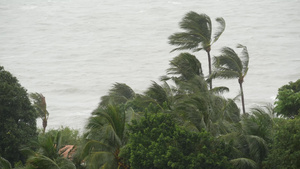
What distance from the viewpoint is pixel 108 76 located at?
6919 cm

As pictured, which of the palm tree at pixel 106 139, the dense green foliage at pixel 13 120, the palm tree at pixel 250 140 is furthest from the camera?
the dense green foliage at pixel 13 120

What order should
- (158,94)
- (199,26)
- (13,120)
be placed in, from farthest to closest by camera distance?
(199,26)
(13,120)
(158,94)

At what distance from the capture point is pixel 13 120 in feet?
63.5

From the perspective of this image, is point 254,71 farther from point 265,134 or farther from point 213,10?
point 265,134

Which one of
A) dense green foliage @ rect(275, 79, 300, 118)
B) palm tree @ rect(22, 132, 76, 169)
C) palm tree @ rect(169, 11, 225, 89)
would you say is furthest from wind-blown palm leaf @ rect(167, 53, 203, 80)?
palm tree @ rect(22, 132, 76, 169)

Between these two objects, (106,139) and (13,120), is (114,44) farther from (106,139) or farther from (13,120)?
(106,139)

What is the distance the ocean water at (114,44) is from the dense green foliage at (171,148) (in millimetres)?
33076

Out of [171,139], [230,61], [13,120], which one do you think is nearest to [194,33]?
[230,61]

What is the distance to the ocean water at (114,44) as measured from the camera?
62938 millimetres

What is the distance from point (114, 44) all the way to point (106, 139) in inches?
2736

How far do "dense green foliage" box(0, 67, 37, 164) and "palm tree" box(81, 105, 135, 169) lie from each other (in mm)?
4098

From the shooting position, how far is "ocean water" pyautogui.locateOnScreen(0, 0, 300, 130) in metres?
62.9

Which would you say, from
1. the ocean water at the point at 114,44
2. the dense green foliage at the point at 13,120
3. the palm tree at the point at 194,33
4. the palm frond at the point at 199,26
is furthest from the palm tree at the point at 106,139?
the ocean water at the point at 114,44

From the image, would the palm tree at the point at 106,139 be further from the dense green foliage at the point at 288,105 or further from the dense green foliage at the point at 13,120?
the dense green foliage at the point at 288,105
